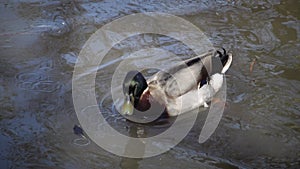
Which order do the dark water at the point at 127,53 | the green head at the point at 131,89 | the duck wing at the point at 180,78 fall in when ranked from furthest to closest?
the duck wing at the point at 180,78
the green head at the point at 131,89
the dark water at the point at 127,53

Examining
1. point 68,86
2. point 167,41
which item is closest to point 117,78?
point 68,86

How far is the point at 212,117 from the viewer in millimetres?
5465

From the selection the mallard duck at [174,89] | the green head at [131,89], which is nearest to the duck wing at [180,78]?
the mallard duck at [174,89]

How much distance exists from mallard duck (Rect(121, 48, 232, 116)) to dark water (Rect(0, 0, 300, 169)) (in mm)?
211

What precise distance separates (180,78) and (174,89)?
0.46ft

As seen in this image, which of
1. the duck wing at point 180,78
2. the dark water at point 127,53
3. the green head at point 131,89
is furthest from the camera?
the duck wing at point 180,78

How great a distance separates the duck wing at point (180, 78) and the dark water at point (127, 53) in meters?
0.36

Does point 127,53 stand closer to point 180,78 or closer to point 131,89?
point 180,78

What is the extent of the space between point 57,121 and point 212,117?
1.52 meters

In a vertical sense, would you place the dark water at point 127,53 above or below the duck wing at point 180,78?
below

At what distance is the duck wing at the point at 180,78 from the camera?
5.50 m

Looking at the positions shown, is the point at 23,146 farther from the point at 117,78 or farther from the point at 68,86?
the point at 117,78

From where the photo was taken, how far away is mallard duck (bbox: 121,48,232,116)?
5238mm

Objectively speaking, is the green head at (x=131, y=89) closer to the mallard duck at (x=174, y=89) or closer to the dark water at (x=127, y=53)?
the mallard duck at (x=174, y=89)
